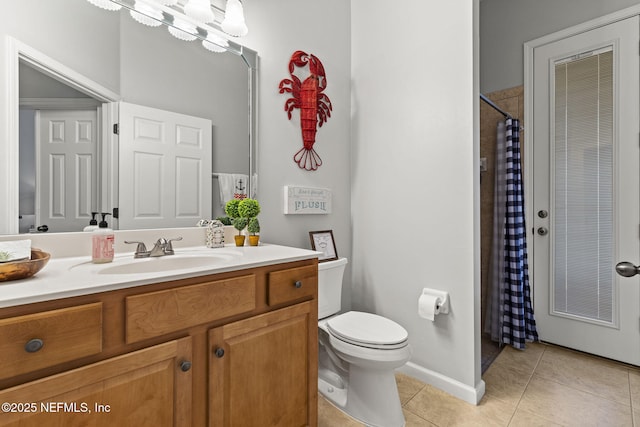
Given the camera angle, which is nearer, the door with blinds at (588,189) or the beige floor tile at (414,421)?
the beige floor tile at (414,421)

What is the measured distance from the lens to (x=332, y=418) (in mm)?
1586

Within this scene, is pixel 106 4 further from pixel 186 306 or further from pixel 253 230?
pixel 186 306

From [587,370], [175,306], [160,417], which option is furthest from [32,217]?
[587,370]

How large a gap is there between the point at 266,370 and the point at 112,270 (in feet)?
2.21

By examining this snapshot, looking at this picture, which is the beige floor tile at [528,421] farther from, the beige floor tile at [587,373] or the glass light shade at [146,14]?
the glass light shade at [146,14]

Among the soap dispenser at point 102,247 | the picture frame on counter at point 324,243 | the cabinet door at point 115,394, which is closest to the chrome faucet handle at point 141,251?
the soap dispenser at point 102,247

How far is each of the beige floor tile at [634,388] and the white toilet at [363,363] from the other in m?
1.28

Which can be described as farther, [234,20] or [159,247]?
[234,20]

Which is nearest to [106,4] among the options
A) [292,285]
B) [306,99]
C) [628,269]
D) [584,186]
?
[306,99]

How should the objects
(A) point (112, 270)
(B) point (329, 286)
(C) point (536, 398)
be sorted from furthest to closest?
(B) point (329, 286) → (C) point (536, 398) → (A) point (112, 270)

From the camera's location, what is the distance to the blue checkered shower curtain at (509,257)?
2168 mm

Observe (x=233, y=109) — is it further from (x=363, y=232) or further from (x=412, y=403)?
(x=412, y=403)

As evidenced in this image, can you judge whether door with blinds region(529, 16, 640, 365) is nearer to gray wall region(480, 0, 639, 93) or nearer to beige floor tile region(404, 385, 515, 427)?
gray wall region(480, 0, 639, 93)

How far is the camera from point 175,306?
93 cm
